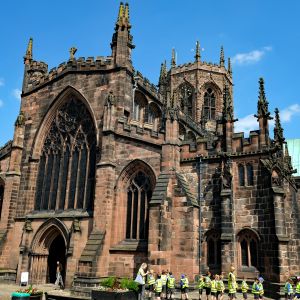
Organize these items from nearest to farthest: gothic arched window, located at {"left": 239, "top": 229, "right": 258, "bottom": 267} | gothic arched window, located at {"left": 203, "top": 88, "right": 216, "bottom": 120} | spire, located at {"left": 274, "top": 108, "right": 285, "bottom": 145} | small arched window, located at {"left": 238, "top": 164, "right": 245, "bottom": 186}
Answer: gothic arched window, located at {"left": 239, "top": 229, "right": 258, "bottom": 267} < small arched window, located at {"left": 238, "top": 164, "right": 245, "bottom": 186} < spire, located at {"left": 274, "top": 108, "right": 285, "bottom": 145} < gothic arched window, located at {"left": 203, "top": 88, "right": 216, "bottom": 120}

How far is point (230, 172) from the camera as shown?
18000 mm

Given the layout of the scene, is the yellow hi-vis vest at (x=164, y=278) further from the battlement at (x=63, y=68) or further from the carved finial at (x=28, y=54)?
the carved finial at (x=28, y=54)

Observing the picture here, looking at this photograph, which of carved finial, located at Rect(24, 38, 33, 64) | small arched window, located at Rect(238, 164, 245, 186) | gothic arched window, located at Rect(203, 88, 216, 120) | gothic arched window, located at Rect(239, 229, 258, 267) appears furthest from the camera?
gothic arched window, located at Rect(203, 88, 216, 120)

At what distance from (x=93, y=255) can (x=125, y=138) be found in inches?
246

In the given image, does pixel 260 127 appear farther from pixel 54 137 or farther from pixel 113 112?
pixel 54 137

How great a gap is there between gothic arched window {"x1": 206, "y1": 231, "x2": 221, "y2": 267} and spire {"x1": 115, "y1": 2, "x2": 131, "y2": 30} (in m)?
13.2

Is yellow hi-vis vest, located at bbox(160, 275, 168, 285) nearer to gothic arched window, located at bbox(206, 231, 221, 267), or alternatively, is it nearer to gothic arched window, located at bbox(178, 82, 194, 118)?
gothic arched window, located at bbox(206, 231, 221, 267)

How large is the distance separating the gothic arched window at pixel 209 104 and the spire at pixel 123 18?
2231 centimetres

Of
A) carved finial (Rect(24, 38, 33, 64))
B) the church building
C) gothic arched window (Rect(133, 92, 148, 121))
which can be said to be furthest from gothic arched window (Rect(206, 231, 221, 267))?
carved finial (Rect(24, 38, 33, 64))

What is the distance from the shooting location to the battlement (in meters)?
22.4

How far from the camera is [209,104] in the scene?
44.2 meters

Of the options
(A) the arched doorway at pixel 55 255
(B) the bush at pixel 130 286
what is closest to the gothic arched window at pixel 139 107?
(A) the arched doorway at pixel 55 255

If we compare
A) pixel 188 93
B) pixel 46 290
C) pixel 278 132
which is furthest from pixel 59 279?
pixel 188 93

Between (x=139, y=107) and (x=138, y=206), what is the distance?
9184 mm
